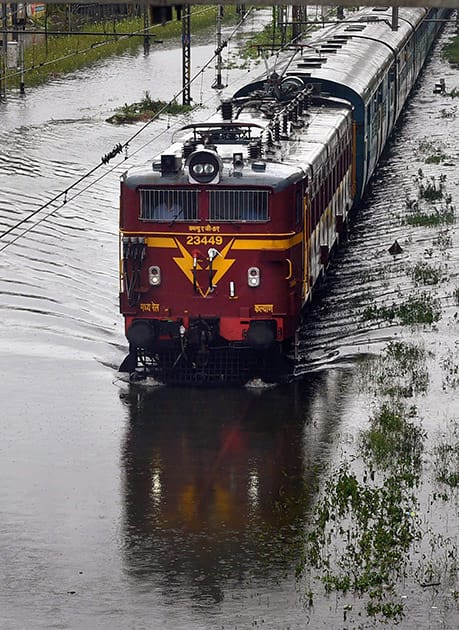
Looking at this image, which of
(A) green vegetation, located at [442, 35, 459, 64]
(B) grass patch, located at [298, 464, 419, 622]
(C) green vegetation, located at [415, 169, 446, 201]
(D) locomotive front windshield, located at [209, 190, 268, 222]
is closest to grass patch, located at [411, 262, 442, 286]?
(D) locomotive front windshield, located at [209, 190, 268, 222]

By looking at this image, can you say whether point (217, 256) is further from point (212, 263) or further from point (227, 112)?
point (227, 112)

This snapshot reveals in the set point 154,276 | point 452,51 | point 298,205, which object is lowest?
point 452,51

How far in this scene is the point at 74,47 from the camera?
70.9 meters

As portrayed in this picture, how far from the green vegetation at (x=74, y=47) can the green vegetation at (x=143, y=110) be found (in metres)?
4.25

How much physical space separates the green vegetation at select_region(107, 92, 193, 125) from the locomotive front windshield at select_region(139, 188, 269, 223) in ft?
105

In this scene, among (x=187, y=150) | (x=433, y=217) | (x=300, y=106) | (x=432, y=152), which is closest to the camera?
(x=187, y=150)

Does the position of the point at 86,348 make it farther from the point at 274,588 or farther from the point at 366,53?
the point at 366,53

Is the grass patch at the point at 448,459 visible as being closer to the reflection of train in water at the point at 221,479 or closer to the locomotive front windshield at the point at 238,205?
the reflection of train in water at the point at 221,479

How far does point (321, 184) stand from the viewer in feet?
77.9

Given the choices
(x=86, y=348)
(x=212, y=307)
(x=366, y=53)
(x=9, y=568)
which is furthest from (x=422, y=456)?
(x=366, y=53)

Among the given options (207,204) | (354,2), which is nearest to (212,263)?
(207,204)

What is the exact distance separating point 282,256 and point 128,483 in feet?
15.2

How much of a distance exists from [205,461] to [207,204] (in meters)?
3.98

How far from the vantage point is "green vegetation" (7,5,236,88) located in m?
63.0
